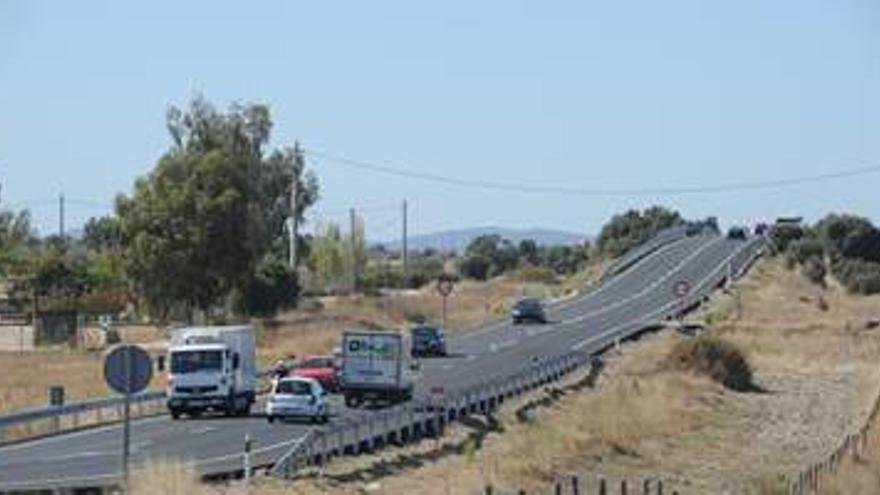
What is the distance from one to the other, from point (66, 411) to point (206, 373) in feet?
18.7

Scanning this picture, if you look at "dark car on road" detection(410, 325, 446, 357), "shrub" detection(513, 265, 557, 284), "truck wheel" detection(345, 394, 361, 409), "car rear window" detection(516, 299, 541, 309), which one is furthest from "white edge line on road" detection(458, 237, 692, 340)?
"truck wheel" detection(345, 394, 361, 409)

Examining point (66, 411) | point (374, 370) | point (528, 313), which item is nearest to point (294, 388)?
point (66, 411)

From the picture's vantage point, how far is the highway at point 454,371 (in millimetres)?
43406

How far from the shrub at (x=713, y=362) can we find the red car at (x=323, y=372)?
62.0 ft

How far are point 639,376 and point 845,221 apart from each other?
10536 cm

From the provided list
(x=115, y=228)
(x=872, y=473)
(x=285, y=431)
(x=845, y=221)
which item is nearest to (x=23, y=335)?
(x=115, y=228)

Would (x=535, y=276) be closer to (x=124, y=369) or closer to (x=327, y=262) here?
(x=327, y=262)

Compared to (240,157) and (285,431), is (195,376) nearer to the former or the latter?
(285,431)

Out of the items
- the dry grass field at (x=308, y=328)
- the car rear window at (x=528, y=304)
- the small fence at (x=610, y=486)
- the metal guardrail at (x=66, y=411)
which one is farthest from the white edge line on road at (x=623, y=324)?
the small fence at (x=610, y=486)

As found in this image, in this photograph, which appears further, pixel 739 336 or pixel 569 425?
pixel 739 336

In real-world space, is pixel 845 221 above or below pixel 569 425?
above

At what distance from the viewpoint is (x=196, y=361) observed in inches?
2349

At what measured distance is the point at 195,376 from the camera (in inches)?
2357

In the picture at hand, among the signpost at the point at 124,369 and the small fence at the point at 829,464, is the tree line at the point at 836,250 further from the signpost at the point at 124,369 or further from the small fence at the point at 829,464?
the signpost at the point at 124,369
